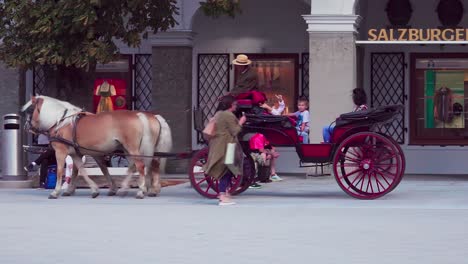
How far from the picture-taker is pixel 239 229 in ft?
42.9

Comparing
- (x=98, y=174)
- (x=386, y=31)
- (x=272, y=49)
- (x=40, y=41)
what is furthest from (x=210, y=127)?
(x=272, y=49)

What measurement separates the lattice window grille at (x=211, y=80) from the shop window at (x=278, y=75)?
0.67 m

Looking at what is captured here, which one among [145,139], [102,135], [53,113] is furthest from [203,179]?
[53,113]

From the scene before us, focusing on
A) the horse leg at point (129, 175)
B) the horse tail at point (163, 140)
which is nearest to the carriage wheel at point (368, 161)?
the horse tail at point (163, 140)

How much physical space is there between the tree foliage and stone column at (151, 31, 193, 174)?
11.9ft

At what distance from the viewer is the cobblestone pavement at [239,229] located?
1098 cm

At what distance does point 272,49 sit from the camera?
26266 mm

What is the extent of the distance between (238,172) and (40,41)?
587 centimetres

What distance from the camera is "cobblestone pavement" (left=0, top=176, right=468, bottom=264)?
36.0 feet

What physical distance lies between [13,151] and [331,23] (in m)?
6.34

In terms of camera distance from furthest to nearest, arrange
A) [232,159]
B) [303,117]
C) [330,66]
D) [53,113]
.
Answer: [303,117] → [330,66] → [53,113] → [232,159]

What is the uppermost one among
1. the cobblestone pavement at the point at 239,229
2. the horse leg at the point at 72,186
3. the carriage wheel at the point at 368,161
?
the carriage wheel at the point at 368,161

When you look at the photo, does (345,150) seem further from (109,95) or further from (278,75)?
(109,95)

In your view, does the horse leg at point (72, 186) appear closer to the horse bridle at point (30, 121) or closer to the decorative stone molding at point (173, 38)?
the horse bridle at point (30, 121)
